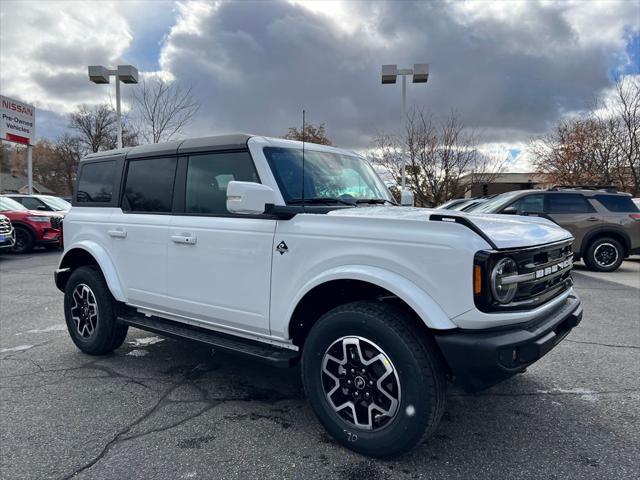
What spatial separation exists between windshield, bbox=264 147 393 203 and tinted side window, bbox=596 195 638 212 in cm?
814

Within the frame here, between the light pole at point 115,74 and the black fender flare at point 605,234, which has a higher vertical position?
the light pole at point 115,74

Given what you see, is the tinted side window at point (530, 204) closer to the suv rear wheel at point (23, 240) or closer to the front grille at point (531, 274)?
the front grille at point (531, 274)

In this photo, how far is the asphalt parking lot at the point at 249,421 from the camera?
8.50 ft

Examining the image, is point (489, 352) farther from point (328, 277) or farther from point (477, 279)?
point (328, 277)

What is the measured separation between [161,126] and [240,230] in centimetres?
1781

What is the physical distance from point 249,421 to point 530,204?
28.7 feet

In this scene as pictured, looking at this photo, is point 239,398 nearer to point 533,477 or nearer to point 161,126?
point 533,477

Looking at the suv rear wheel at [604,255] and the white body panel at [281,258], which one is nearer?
the white body panel at [281,258]

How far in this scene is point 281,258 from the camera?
3012 mm

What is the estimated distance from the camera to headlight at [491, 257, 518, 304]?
238 centimetres

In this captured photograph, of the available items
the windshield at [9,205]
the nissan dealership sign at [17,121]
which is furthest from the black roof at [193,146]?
the nissan dealership sign at [17,121]

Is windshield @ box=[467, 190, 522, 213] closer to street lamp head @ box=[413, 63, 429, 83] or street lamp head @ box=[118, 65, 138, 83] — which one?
street lamp head @ box=[413, 63, 429, 83]

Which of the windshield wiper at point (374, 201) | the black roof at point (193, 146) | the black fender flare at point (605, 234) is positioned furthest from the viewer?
the black fender flare at point (605, 234)

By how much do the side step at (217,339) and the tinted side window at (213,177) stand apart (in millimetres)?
951
